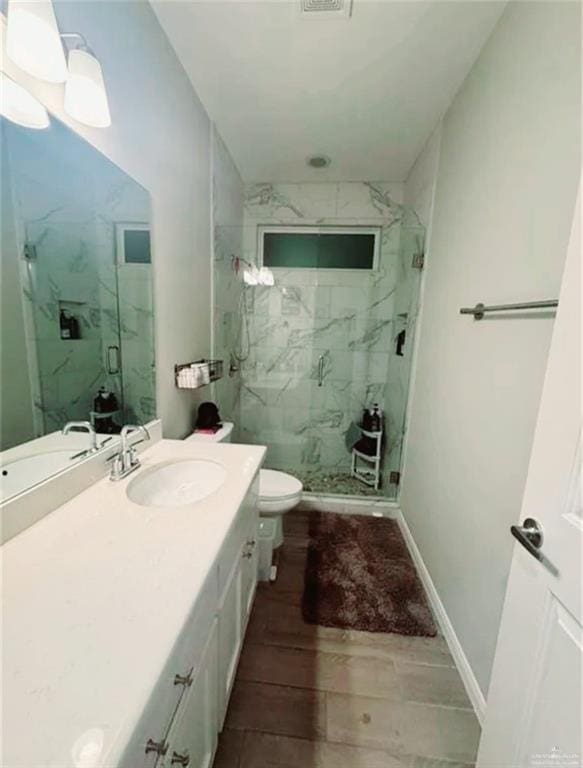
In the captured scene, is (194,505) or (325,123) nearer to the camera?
(194,505)

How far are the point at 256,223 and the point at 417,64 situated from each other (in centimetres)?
168

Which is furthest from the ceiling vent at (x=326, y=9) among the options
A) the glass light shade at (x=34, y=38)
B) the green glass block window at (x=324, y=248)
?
the green glass block window at (x=324, y=248)

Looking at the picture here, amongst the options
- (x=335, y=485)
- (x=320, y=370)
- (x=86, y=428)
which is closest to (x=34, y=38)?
(x=86, y=428)

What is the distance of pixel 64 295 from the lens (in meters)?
1.02

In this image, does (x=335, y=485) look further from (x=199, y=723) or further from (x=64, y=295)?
(x=64, y=295)

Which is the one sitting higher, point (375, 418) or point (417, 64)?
point (417, 64)

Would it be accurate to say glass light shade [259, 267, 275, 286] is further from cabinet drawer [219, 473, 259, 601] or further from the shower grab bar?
cabinet drawer [219, 473, 259, 601]

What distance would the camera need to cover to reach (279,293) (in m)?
3.06

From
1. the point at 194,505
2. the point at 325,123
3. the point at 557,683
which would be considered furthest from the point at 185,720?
the point at 325,123

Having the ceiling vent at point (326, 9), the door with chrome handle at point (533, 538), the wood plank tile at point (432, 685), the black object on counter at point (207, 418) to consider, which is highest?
the ceiling vent at point (326, 9)

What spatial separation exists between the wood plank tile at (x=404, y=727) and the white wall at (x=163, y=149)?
140cm

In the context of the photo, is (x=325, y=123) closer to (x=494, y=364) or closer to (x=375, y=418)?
(x=494, y=364)

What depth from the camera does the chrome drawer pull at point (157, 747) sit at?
1.71 ft

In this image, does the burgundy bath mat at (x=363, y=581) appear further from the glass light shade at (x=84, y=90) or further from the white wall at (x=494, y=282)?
the glass light shade at (x=84, y=90)
